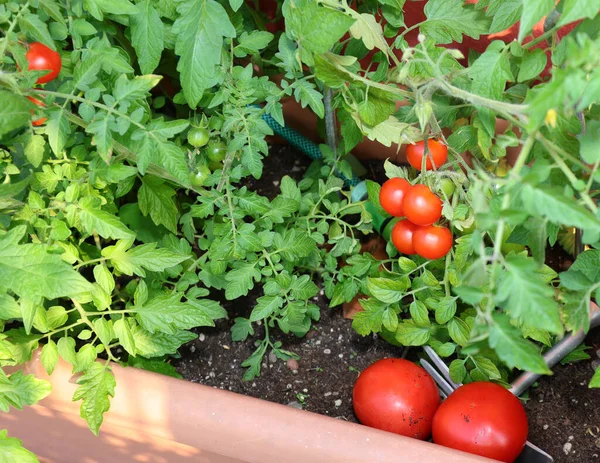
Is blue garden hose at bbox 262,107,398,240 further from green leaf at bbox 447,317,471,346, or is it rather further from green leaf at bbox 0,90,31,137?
green leaf at bbox 0,90,31,137

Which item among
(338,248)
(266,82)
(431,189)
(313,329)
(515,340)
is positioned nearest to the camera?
(515,340)

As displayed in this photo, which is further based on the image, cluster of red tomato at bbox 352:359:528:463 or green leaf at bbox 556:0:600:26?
cluster of red tomato at bbox 352:359:528:463

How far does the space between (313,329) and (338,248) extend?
0.76 feet

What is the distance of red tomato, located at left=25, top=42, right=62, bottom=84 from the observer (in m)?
0.84

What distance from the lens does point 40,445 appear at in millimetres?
1136

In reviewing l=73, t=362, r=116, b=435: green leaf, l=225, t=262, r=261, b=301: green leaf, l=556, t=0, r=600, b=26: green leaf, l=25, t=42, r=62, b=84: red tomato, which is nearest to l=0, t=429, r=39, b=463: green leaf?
l=73, t=362, r=116, b=435: green leaf

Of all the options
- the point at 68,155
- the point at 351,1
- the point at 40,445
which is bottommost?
the point at 40,445

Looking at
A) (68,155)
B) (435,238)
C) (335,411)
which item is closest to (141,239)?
→ (68,155)

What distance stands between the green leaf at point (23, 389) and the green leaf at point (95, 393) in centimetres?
5

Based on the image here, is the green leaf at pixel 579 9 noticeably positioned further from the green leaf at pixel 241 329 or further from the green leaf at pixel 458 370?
the green leaf at pixel 241 329

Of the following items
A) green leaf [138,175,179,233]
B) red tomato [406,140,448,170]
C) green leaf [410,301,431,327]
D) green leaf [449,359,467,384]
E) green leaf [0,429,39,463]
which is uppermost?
red tomato [406,140,448,170]

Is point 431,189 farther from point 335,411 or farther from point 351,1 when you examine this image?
point 335,411

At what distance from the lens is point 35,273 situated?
0.81m

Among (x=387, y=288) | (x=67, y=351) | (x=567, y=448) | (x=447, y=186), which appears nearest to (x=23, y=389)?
(x=67, y=351)
